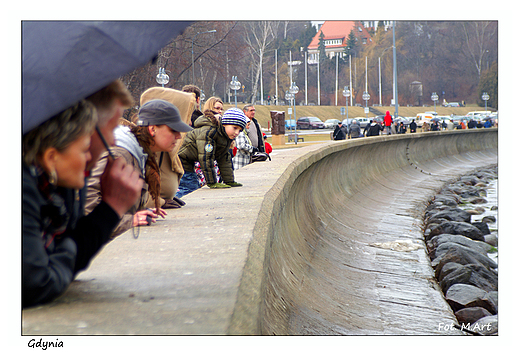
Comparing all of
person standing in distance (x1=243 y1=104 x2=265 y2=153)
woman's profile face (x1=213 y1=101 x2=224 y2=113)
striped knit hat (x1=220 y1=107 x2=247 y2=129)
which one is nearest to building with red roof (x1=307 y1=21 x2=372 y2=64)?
person standing in distance (x1=243 y1=104 x2=265 y2=153)

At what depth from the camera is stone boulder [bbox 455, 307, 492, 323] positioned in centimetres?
483

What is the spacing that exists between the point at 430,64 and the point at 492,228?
86.8 m

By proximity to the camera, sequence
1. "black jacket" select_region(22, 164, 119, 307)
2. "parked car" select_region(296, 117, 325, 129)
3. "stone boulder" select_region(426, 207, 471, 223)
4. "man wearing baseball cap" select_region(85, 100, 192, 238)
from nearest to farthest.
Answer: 1. "black jacket" select_region(22, 164, 119, 307)
2. "man wearing baseball cap" select_region(85, 100, 192, 238)
3. "stone boulder" select_region(426, 207, 471, 223)
4. "parked car" select_region(296, 117, 325, 129)

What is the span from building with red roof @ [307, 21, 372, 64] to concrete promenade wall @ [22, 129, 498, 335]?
105 m

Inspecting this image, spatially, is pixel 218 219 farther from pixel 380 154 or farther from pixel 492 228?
pixel 380 154

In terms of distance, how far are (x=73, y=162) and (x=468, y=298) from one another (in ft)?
15.1

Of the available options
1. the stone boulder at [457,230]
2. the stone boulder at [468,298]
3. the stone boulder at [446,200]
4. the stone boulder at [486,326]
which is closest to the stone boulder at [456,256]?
the stone boulder at [468,298]

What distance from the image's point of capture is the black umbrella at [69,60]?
1376 mm

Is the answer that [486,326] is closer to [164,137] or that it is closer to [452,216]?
[164,137]

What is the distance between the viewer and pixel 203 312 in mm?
1812

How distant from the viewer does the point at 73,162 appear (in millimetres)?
1496

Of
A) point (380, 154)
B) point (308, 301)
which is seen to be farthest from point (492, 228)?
point (308, 301)

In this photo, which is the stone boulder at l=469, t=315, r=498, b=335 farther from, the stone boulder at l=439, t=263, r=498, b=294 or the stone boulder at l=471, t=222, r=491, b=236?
the stone boulder at l=471, t=222, r=491, b=236

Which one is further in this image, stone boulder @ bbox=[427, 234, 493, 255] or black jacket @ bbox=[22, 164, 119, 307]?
stone boulder @ bbox=[427, 234, 493, 255]
